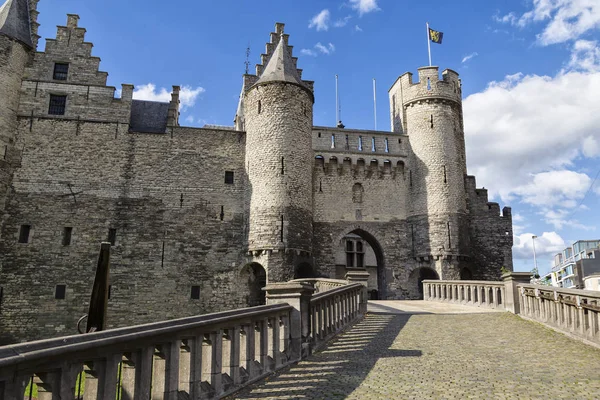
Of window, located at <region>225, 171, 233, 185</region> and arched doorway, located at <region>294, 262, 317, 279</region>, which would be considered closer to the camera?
arched doorway, located at <region>294, 262, 317, 279</region>

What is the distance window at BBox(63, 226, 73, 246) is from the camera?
20.8 meters

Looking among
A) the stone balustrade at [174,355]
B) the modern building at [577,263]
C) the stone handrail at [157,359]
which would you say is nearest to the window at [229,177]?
the stone balustrade at [174,355]

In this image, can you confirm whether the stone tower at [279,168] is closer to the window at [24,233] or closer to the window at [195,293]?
the window at [195,293]

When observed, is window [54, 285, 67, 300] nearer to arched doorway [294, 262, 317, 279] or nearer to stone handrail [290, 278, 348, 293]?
arched doorway [294, 262, 317, 279]

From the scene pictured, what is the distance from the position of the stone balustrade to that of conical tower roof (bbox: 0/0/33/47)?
2149 centimetres

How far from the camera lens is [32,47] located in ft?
73.5

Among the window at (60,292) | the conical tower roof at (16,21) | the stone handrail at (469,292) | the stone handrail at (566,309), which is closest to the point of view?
the stone handrail at (566,309)

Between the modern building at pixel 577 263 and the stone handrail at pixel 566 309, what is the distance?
29.3 metres

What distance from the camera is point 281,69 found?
2298 cm

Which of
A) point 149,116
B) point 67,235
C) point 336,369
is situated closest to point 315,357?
point 336,369

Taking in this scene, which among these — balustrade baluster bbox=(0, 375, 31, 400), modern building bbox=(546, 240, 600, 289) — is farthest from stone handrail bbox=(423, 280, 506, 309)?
modern building bbox=(546, 240, 600, 289)

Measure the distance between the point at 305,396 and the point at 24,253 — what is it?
1962 centimetres

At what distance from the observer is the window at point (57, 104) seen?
2220cm

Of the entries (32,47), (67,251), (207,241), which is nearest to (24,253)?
(67,251)
